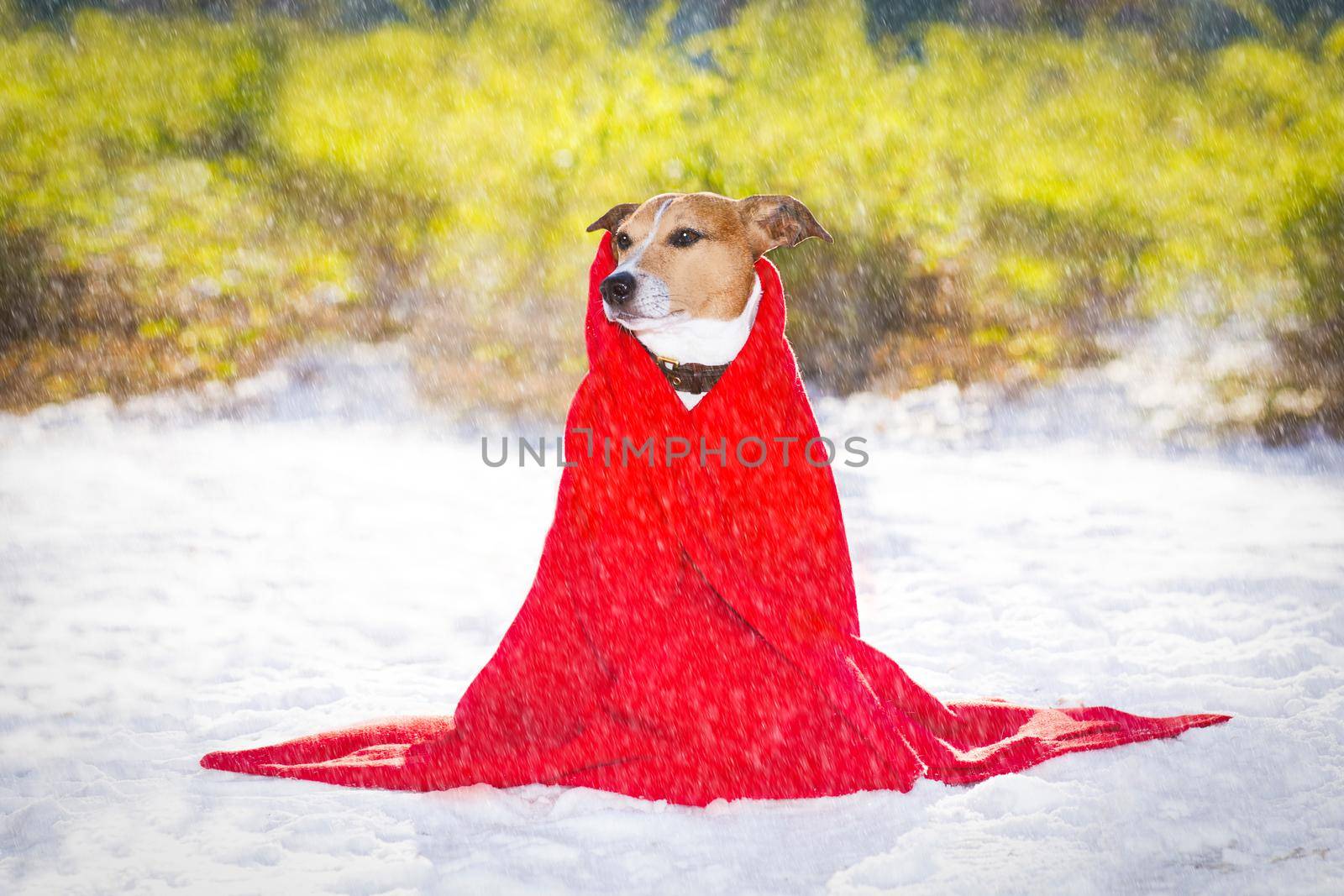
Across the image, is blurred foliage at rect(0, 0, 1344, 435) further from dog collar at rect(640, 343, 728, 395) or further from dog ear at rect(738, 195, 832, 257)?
dog collar at rect(640, 343, 728, 395)

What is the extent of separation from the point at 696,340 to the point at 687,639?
2.12 feet

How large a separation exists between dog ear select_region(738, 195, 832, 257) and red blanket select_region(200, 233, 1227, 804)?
203mm

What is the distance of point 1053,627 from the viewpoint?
11.5 ft

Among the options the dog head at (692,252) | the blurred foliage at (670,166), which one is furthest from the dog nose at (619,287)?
the blurred foliage at (670,166)

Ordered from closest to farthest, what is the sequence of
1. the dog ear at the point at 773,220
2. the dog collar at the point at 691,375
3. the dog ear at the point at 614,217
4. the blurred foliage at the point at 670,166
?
1. the dog collar at the point at 691,375
2. the dog ear at the point at 773,220
3. the dog ear at the point at 614,217
4. the blurred foliage at the point at 670,166

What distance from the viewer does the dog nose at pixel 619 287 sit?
218 centimetres

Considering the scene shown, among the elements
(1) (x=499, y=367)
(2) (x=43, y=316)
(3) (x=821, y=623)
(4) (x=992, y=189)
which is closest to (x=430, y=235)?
(1) (x=499, y=367)

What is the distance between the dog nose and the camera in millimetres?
2182

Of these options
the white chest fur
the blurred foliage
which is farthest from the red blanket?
the blurred foliage

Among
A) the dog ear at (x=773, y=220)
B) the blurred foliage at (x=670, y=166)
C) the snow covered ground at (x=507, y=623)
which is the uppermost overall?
the blurred foliage at (x=670, y=166)

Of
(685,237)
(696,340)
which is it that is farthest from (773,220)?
(696,340)

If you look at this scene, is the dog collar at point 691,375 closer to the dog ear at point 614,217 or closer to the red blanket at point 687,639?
the red blanket at point 687,639

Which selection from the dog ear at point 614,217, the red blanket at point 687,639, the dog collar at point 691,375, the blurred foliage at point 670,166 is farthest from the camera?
the blurred foliage at point 670,166

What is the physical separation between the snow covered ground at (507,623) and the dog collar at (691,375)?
866mm
